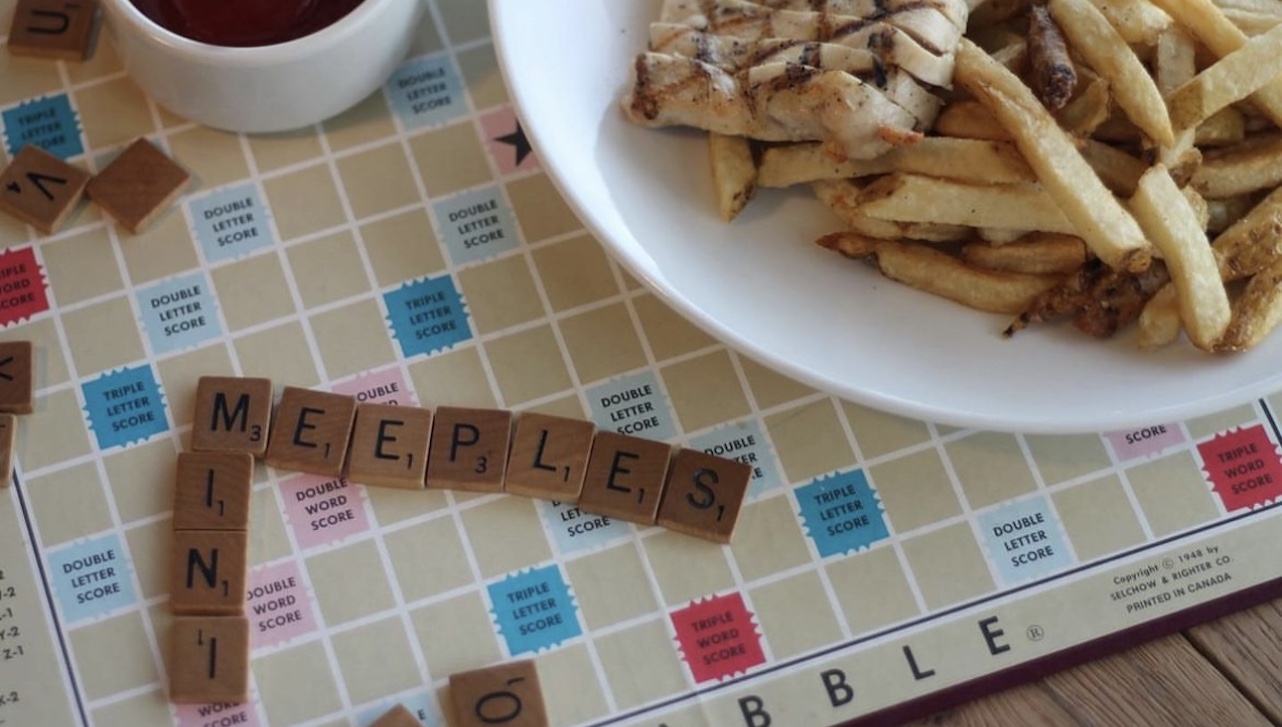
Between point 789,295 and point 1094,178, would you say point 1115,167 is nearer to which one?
point 1094,178

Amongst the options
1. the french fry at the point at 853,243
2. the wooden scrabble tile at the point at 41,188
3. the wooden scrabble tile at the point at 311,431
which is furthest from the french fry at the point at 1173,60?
the wooden scrabble tile at the point at 41,188

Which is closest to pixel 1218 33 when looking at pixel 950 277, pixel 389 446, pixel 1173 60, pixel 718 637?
pixel 1173 60

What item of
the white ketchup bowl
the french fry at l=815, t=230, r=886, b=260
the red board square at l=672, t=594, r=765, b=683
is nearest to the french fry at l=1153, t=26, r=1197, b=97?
the french fry at l=815, t=230, r=886, b=260

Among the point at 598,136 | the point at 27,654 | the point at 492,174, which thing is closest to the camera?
the point at 27,654

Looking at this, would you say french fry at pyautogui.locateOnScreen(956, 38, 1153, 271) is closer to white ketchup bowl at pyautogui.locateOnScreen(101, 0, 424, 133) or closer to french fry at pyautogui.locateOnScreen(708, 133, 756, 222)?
french fry at pyautogui.locateOnScreen(708, 133, 756, 222)

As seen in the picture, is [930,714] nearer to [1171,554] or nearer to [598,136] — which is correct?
[1171,554]

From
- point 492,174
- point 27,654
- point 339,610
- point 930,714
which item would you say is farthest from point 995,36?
point 27,654

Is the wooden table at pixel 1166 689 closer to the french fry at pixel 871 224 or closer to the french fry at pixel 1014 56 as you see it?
the french fry at pixel 871 224
